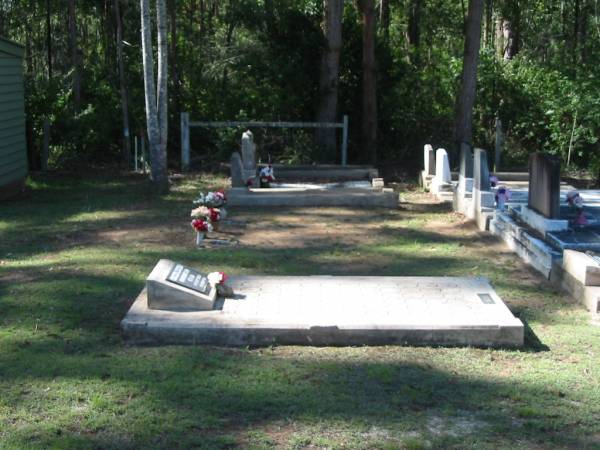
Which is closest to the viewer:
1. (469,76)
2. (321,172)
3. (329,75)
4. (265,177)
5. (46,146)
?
(265,177)

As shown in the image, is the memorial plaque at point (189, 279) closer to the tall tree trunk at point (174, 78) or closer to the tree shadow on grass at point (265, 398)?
the tree shadow on grass at point (265, 398)

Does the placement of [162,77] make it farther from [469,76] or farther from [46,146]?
[469,76]

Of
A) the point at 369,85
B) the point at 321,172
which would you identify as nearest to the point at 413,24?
the point at 369,85

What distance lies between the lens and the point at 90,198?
1498 cm

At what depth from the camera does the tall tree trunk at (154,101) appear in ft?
47.7

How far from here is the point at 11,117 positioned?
1566 centimetres

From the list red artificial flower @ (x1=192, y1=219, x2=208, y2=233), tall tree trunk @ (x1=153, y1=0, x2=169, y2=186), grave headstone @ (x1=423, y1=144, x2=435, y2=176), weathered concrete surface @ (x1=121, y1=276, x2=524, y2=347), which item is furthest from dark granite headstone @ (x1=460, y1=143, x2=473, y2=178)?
weathered concrete surface @ (x1=121, y1=276, x2=524, y2=347)

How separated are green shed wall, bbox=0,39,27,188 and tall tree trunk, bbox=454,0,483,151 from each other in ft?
30.1

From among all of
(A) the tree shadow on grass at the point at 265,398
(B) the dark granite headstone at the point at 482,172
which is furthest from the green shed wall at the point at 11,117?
(A) the tree shadow on grass at the point at 265,398

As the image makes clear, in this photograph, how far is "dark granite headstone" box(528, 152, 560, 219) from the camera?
30.3 feet

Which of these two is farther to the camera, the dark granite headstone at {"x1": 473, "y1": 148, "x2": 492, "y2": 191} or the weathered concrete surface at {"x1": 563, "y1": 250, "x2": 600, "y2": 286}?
the dark granite headstone at {"x1": 473, "y1": 148, "x2": 492, "y2": 191}

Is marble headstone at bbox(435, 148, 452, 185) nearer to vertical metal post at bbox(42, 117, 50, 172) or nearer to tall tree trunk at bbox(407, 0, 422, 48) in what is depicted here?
vertical metal post at bbox(42, 117, 50, 172)

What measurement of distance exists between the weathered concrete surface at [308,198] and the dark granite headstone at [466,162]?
1.40 m

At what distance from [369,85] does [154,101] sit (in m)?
6.32
